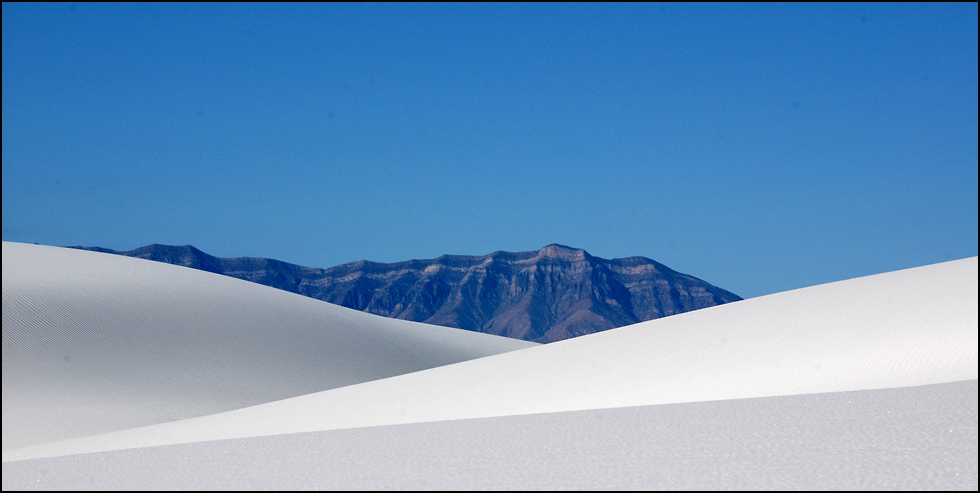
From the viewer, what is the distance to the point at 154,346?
40.2 meters

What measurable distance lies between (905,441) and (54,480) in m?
9.15

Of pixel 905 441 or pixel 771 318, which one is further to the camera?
pixel 771 318

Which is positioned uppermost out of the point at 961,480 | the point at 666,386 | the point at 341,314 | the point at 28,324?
the point at 341,314

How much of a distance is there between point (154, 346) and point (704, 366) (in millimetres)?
28320

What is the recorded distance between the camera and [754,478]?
825cm

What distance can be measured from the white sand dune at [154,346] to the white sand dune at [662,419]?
31.5ft

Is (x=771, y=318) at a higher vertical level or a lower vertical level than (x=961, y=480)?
higher

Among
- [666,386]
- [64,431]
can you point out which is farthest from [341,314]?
[666,386]

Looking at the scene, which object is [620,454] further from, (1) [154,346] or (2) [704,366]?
(1) [154,346]

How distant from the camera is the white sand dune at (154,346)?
31.6 meters

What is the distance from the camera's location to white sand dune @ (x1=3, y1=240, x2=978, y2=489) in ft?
29.3

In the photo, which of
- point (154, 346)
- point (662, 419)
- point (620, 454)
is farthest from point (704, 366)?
point (154, 346)

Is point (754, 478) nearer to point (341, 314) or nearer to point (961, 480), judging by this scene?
point (961, 480)

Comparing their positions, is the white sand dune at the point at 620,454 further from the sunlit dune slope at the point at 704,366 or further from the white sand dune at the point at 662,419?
the sunlit dune slope at the point at 704,366
